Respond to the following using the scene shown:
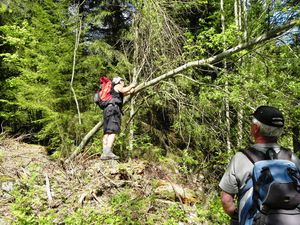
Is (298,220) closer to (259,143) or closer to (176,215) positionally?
(259,143)

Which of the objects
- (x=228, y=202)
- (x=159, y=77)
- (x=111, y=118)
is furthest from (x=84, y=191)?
(x=228, y=202)

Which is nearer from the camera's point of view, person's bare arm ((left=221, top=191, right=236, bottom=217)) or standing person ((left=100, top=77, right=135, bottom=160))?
person's bare arm ((left=221, top=191, right=236, bottom=217))

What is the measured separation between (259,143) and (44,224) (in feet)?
11.2

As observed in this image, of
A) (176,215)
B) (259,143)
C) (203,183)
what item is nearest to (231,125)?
(203,183)

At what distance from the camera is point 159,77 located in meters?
6.71

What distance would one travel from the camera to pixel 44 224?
15.3ft

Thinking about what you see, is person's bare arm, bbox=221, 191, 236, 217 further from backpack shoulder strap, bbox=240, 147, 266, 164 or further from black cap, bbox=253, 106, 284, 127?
black cap, bbox=253, 106, 284, 127

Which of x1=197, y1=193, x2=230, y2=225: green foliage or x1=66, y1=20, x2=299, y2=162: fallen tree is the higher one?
x1=66, y1=20, x2=299, y2=162: fallen tree

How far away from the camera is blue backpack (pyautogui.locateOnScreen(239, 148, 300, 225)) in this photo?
221cm

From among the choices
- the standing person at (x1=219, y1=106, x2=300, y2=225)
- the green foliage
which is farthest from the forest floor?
the standing person at (x1=219, y1=106, x2=300, y2=225)

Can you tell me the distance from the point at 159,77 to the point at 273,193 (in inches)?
186

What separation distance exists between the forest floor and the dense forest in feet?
2.11

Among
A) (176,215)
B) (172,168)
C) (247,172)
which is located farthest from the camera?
(172,168)

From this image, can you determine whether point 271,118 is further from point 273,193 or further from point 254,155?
point 273,193
